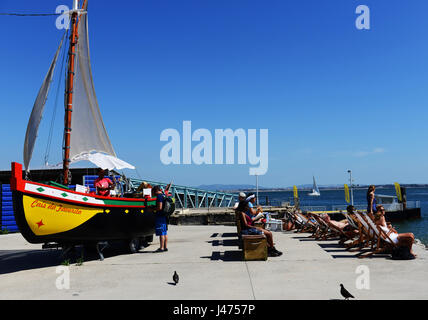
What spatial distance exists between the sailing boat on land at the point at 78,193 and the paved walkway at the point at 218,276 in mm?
782

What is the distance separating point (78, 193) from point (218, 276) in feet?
12.8

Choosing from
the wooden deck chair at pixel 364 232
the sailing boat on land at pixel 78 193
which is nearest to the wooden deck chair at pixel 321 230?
the wooden deck chair at pixel 364 232

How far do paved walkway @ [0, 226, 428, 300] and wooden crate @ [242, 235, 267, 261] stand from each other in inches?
8.1

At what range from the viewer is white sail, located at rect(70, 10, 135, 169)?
1313 cm

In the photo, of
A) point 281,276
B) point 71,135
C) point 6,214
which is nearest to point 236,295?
point 281,276

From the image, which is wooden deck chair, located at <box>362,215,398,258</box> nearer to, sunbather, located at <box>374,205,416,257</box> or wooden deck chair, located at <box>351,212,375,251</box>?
sunbather, located at <box>374,205,416,257</box>

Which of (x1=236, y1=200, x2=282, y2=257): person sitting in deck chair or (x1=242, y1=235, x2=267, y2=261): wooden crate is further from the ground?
(x1=236, y1=200, x2=282, y2=257): person sitting in deck chair

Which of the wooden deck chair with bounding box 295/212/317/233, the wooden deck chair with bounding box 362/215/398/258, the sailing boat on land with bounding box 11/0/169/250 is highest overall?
the sailing boat on land with bounding box 11/0/169/250

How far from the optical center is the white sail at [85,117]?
13.1 metres

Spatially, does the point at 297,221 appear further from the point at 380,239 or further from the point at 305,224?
the point at 380,239

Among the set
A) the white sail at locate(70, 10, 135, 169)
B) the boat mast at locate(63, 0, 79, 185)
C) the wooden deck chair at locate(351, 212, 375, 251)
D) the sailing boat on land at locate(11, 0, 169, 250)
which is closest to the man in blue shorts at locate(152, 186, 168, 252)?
the sailing boat on land at locate(11, 0, 169, 250)

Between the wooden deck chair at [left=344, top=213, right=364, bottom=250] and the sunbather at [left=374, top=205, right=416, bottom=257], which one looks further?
the wooden deck chair at [left=344, top=213, right=364, bottom=250]

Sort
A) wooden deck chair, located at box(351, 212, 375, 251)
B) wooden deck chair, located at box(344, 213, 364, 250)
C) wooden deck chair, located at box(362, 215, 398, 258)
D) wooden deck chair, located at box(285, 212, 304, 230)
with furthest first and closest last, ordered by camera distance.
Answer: wooden deck chair, located at box(285, 212, 304, 230) < wooden deck chair, located at box(344, 213, 364, 250) < wooden deck chair, located at box(351, 212, 375, 251) < wooden deck chair, located at box(362, 215, 398, 258)
